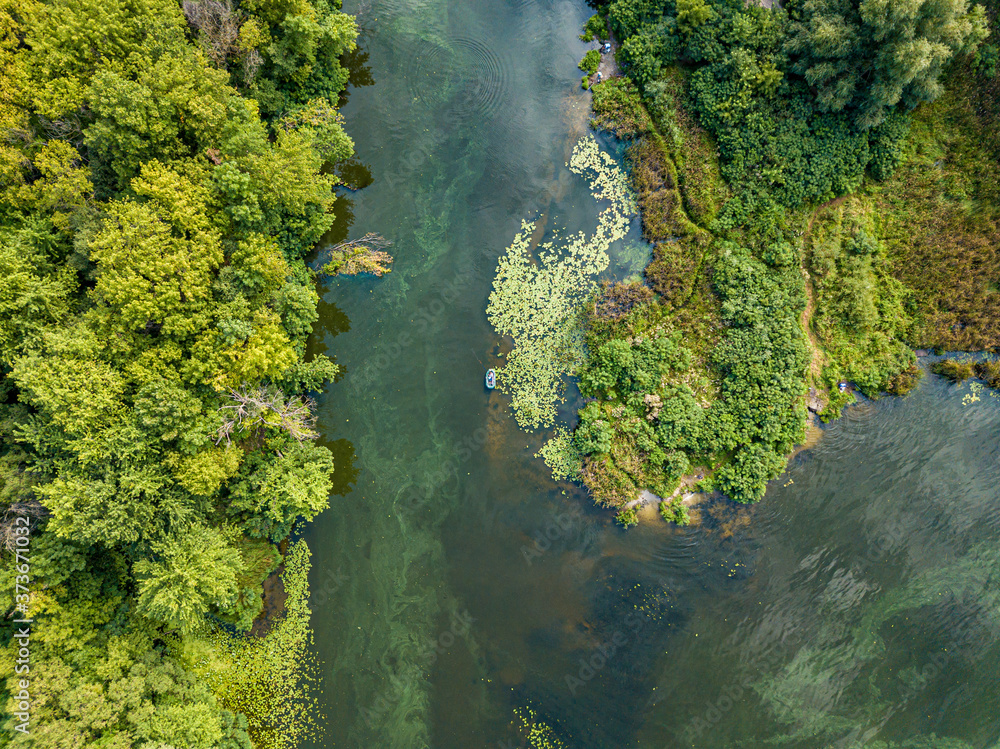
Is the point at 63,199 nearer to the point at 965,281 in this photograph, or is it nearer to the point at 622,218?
the point at 622,218

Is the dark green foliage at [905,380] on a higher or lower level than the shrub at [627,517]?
higher

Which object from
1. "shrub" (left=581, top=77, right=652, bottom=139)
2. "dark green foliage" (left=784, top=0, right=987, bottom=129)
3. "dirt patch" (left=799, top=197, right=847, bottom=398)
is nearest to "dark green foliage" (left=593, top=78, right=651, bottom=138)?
"shrub" (left=581, top=77, right=652, bottom=139)

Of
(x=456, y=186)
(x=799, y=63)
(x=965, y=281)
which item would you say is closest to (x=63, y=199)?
(x=456, y=186)

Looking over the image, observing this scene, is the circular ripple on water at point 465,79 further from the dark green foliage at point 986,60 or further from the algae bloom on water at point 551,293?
the dark green foliage at point 986,60

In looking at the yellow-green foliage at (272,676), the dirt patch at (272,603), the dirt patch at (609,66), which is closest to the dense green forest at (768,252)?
the dirt patch at (609,66)

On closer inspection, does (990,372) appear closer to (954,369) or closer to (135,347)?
(954,369)

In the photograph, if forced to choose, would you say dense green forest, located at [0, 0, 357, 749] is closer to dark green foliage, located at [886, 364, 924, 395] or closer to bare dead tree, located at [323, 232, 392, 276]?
bare dead tree, located at [323, 232, 392, 276]
